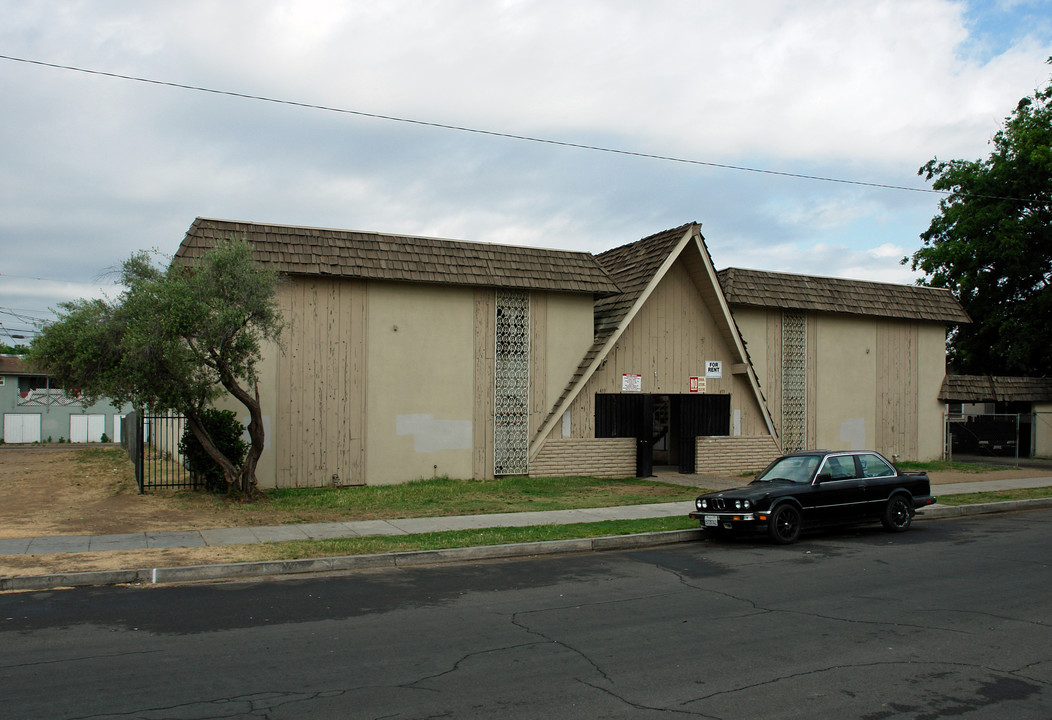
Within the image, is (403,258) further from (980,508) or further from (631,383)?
(980,508)

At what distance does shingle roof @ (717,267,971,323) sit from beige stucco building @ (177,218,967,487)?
4.0 inches

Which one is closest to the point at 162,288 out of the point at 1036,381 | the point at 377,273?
the point at 377,273

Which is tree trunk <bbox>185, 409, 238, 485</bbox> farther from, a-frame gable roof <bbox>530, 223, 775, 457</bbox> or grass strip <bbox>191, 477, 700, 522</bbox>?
a-frame gable roof <bbox>530, 223, 775, 457</bbox>

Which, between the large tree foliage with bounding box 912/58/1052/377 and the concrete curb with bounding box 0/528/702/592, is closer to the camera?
the concrete curb with bounding box 0/528/702/592

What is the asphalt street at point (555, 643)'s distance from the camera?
534 centimetres

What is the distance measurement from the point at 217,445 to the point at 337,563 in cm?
656

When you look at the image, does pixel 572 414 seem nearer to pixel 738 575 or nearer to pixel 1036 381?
pixel 738 575

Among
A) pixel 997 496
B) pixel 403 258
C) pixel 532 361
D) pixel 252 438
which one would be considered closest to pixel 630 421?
pixel 532 361

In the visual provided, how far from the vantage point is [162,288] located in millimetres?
13367

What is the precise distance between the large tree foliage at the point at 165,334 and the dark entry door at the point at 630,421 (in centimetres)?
924

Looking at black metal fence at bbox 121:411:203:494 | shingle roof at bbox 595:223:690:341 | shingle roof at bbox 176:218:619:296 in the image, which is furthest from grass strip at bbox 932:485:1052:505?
black metal fence at bbox 121:411:203:494

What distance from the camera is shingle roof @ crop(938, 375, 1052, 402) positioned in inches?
1076

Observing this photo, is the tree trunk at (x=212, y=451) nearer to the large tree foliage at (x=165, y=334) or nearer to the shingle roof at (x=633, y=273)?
the large tree foliage at (x=165, y=334)

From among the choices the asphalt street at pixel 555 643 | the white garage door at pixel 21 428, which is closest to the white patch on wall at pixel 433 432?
the asphalt street at pixel 555 643
